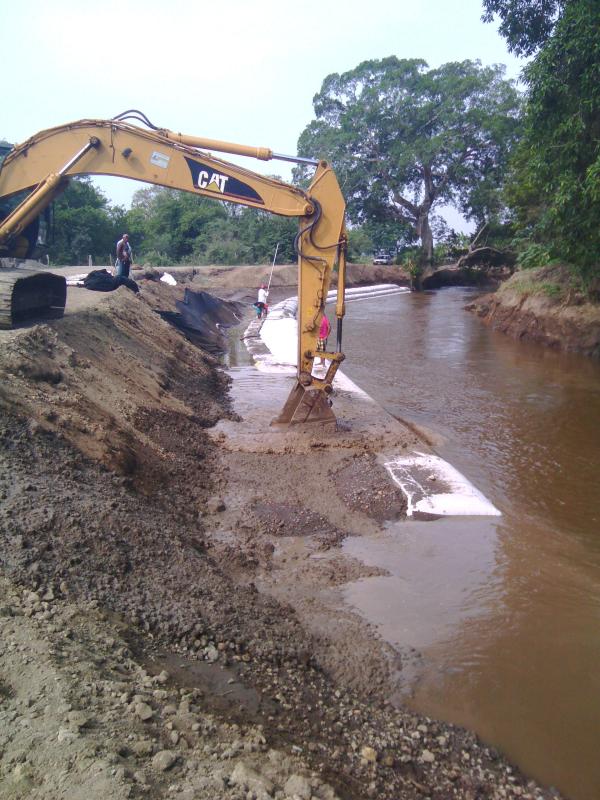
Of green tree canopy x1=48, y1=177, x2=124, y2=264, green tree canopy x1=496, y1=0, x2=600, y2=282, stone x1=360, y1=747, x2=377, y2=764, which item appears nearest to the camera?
stone x1=360, y1=747, x2=377, y2=764

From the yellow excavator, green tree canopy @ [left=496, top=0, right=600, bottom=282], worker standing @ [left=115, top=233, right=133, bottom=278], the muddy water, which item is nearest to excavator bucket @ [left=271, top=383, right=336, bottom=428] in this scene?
the yellow excavator

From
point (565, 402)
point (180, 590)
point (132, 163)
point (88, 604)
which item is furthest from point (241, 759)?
point (565, 402)

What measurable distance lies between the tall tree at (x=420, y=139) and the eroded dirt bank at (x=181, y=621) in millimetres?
36041

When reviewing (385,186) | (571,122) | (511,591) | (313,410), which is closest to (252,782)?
(511,591)

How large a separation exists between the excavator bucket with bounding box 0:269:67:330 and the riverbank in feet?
40.7

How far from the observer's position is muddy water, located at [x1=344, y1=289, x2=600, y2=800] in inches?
145

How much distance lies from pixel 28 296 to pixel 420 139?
3568 centimetres

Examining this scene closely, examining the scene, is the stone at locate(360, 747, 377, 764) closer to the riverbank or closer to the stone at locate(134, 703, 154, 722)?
the stone at locate(134, 703, 154, 722)

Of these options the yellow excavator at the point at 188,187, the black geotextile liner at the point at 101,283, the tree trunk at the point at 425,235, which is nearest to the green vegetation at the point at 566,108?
the yellow excavator at the point at 188,187

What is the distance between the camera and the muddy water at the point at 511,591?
369 cm

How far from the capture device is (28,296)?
8.22 metres

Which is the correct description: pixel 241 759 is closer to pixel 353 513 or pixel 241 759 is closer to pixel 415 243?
pixel 353 513

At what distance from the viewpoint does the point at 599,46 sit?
1096 centimetres

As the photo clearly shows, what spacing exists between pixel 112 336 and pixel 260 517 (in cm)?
500
